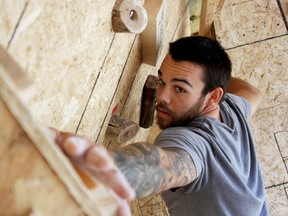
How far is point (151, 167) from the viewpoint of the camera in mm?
→ 1112

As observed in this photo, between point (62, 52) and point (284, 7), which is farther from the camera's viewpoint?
point (284, 7)

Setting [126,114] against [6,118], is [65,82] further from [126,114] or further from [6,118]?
[126,114]

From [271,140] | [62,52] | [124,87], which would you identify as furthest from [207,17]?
[62,52]

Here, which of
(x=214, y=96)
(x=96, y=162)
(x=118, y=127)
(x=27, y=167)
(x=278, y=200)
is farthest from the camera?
(x=278, y=200)

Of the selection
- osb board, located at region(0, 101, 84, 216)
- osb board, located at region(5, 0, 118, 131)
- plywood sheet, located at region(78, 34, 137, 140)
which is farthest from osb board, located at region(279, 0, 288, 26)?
osb board, located at region(0, 101, 84, 216)

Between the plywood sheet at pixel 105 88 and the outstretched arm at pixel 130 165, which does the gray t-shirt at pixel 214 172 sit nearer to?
the outstretched arm at pixel 130 165

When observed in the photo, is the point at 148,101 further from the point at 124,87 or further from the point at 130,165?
the point at 130,165

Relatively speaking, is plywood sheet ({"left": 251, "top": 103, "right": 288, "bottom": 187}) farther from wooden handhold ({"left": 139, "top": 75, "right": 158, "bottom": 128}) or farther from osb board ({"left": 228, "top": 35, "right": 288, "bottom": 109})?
wooden handhold ({"left": 139, "top": 75, "right": 158, "bottom": 128})

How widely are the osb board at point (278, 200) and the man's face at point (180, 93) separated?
1.30m

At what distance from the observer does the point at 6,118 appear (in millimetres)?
485

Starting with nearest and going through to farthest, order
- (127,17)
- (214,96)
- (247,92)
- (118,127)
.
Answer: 1. (127,17)
2. (118,127)
3. (214,96)
4. (247,92)

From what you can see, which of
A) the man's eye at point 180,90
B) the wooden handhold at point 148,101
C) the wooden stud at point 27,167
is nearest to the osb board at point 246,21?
the wooden handhold at point 148,101

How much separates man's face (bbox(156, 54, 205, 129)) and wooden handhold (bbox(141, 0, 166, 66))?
0.44 ft

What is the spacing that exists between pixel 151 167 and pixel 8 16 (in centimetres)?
58
